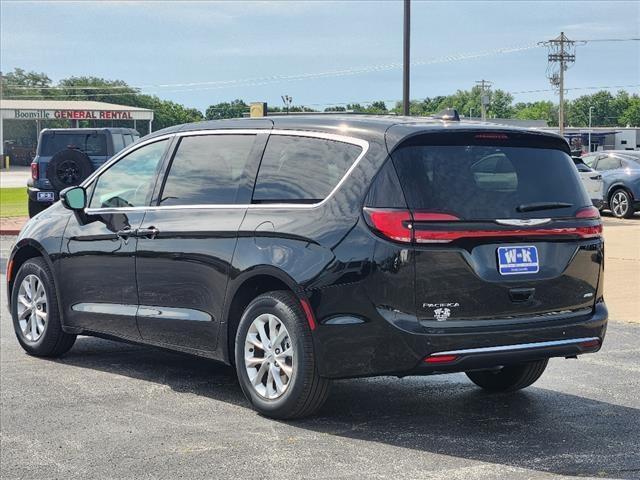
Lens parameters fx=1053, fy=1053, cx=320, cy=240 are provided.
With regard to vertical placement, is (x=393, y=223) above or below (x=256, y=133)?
below

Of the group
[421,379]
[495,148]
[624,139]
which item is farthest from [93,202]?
[624,139]

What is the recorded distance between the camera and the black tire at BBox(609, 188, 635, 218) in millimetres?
25625

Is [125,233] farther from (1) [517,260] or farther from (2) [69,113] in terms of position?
(2) [69,113]

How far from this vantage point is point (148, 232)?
23.7 feet

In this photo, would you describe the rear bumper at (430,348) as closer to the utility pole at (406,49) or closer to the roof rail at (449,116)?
the roof rail at (449,116)

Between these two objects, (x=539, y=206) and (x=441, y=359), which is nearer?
(x=441, y=359)

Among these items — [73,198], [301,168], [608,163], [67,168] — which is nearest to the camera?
[301,168]

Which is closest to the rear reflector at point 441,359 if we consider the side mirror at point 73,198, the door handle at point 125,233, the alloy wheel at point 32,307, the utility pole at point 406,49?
the door handle at point 125,233

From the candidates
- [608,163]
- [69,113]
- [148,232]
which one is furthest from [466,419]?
[69,113]

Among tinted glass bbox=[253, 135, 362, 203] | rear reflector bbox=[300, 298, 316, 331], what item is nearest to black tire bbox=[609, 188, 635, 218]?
tinted glass bbox=[253, 135, 362, 203]

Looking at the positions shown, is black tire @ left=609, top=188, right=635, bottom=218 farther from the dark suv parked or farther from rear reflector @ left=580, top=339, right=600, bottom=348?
rear reflector @ left=580, top=339, right=600, bottom=348

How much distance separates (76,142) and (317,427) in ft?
54.1

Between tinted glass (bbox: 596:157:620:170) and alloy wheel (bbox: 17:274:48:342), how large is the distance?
20951 mm

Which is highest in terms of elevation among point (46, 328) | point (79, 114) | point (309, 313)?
point (79, 114)
